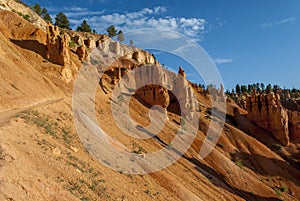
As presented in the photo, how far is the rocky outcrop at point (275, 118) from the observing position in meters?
56.6

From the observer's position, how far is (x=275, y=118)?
188ft

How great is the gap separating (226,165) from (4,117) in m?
32.2

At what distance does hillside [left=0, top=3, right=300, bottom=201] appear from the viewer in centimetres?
1255

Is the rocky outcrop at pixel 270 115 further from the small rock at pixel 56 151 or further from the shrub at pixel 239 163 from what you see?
the small rock at pixel 56 151

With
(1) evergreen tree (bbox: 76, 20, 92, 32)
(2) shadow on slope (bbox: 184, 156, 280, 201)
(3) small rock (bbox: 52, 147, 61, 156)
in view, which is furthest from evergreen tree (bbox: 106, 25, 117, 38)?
(3) small rock (bbox: 52, 147, 61, 156)

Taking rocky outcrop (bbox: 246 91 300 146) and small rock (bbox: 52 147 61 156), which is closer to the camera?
small rock (bbox: 52 147 61 156)

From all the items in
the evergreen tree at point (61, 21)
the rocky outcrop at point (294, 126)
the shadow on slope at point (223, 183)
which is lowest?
the shadow on slope at point (223, 183)

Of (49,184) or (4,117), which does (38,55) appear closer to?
(4,117)

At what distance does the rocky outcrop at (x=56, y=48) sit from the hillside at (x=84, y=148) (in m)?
0.14

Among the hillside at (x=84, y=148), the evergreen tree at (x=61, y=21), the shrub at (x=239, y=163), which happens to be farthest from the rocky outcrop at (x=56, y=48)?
the evergreen tree at (x=61, y=21)

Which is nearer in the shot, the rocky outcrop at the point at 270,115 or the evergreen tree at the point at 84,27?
the rocky outcrop at the point at 270,115

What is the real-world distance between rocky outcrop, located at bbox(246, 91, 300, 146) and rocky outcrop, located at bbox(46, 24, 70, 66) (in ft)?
143

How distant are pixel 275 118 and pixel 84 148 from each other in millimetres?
49780

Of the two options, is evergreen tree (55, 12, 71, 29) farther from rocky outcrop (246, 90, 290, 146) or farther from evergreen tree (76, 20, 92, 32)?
rocky outcrop (246, 90, 290, 146)
